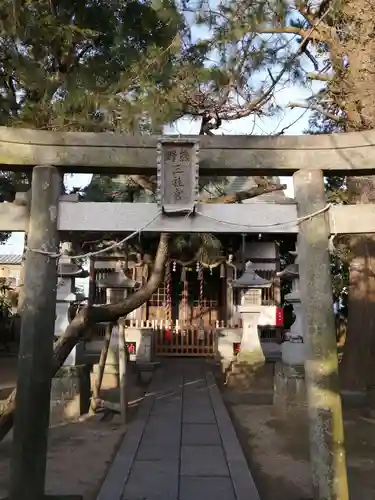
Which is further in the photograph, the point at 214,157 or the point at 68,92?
the point at 68,92

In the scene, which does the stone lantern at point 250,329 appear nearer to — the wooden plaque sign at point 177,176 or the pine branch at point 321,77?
the pine branch at point 321,77

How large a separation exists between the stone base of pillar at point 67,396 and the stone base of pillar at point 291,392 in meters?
3.70

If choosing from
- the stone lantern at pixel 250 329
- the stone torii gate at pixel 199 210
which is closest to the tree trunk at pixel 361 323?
the stone lantern at pixel 250 329

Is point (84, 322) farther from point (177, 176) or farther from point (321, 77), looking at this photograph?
point (321, 77)

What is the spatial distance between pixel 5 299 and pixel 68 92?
1993 cm

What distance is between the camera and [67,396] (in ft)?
27.5

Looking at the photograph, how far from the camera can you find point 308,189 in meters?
4.39

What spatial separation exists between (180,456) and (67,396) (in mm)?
2942

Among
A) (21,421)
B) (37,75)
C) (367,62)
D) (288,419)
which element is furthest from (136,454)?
(367,62)

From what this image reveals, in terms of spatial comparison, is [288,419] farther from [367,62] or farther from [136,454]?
[367,62]

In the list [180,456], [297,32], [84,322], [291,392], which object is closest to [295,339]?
[291,392]

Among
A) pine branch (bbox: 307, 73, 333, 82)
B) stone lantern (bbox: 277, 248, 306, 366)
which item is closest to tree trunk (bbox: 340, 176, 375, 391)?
stone lantern (bbox: 277, 248, 306, 366)

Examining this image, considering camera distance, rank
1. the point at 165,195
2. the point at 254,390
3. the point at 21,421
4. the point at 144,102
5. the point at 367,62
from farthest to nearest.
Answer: the point at 254,390 < the point at 367,62 < the point at 144,102 < the point at 165,195 < the point at 21,421

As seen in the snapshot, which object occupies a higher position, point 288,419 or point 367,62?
point 367,62
